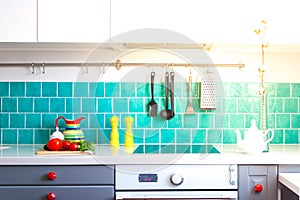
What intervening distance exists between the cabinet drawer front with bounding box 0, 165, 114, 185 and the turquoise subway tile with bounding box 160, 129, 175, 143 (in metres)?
0.62

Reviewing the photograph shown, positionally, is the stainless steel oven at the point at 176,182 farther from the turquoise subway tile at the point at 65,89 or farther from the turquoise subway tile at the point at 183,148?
the turquoise subway tile at the point at 65,89

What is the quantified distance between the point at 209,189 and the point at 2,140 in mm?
1298

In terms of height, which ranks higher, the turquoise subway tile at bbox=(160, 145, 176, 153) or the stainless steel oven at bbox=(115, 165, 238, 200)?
the turquoise subway tile at bbox=(160, 145, 176, 153)

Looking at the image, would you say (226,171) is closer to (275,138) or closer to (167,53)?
(275,138)

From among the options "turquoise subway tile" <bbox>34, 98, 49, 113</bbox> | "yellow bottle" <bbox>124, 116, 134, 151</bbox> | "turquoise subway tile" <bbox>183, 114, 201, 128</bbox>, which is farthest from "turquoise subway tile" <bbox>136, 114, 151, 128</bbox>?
"turquoise subway tile" <bbox>34, 98, 49, 113</bbox>

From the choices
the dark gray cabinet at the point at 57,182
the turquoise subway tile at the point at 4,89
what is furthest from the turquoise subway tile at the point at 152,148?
the turquoise subway tile at the point at 4,89

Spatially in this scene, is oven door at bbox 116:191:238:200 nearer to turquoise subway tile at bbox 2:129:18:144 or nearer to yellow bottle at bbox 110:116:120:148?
yellow bottle at bbox 110:116:120:148

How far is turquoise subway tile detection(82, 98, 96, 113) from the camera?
2.54m

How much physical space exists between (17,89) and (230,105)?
130 centimetres

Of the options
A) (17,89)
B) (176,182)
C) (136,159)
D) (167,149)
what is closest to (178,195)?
(176,182)

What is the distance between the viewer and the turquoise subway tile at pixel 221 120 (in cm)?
256

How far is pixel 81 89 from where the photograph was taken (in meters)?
2.54

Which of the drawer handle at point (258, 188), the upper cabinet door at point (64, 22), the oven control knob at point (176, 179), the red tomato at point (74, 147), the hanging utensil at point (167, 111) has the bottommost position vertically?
the drawer handle at point (258, 188)

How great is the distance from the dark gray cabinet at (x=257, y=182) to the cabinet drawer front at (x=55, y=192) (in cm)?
63
